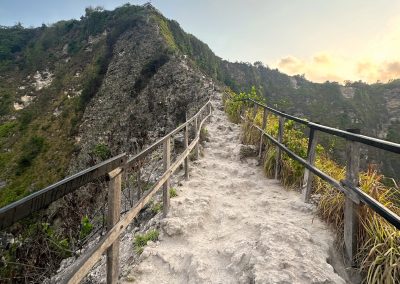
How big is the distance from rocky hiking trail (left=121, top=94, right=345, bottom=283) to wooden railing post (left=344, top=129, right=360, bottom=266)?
0.26 meters

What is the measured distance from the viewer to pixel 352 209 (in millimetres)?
3887

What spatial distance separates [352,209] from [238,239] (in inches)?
58.8

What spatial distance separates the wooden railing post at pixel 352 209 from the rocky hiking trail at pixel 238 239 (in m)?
0.26

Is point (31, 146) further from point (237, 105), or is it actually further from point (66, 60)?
point (237, 105)

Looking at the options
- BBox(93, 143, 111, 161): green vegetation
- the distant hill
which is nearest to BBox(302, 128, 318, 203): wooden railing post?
the distant hill

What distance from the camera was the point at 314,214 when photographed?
16.7 feet

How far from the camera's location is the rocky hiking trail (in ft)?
12.1

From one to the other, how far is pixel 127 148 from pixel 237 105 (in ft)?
53.6

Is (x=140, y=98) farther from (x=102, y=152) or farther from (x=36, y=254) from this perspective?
(x=36, y=254)

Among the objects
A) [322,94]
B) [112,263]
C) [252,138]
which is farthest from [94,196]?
[322,94]

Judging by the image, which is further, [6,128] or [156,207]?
[6,128]

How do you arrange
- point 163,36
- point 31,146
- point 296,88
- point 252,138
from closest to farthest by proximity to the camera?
point 252,138, point 31,146, point 163,36, point 296,88

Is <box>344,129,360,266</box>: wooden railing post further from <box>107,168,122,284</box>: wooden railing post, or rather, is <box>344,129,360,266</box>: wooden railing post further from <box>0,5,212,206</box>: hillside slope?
<box>0,5,212,206</box>: hillside slope

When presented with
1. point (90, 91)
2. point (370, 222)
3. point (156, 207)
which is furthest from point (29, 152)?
point (370, 222)
